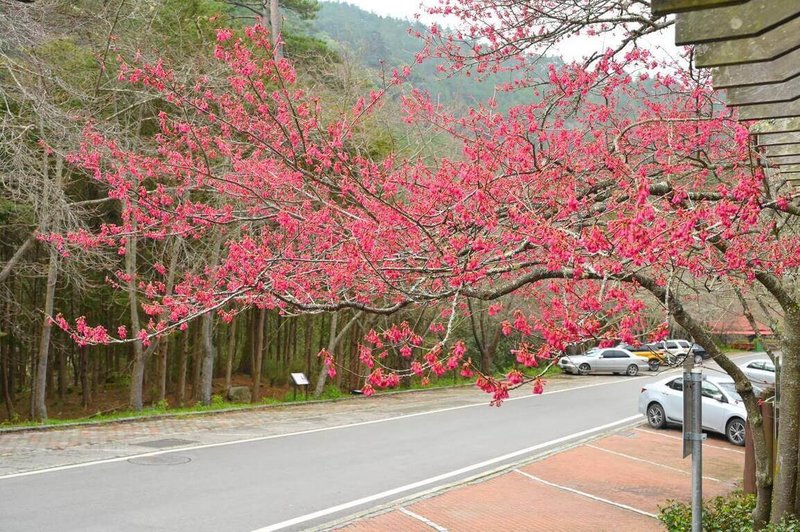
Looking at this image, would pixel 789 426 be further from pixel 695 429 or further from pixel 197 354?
pixel 197 354

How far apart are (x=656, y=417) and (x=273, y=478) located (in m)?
10.5

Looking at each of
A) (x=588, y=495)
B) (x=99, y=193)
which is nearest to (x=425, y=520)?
(x=588, y=495)

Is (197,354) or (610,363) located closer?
(197,354)

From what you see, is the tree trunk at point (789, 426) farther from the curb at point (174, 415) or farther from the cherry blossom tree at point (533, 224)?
the curb at point (174, 415)

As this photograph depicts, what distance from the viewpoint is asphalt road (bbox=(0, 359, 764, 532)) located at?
8156mm

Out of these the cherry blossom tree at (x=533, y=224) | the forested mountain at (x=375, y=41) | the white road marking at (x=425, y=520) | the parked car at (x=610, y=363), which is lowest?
the parked car at (x=610, y=363)

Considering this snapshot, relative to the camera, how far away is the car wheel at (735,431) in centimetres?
1444

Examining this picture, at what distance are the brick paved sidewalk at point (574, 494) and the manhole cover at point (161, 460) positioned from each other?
457 centimetres

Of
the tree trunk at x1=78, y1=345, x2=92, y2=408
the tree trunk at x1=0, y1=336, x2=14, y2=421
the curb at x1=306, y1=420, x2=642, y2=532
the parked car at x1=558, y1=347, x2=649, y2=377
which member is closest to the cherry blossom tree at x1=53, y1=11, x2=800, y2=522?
the curb at x1=306, y1=420, x2=642, y2=532

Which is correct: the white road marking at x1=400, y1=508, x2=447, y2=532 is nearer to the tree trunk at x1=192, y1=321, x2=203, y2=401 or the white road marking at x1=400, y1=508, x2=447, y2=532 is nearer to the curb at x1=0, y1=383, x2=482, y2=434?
the curb at x1=0, y1=383, x2=482, y2=434

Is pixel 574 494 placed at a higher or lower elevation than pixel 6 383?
higher

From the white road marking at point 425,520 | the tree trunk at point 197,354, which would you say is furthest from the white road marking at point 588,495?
the tree trunk at point 197,354

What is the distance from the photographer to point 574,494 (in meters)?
9.99

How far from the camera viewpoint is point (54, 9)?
13.6 meters
